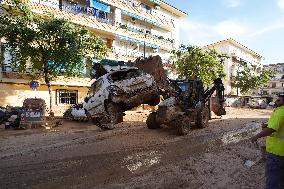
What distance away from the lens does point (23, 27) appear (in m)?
18.2

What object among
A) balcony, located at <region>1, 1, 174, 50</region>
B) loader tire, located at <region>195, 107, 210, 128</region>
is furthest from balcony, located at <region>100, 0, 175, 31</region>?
loader tire, located at <region>195, 107, 210, 128</region>

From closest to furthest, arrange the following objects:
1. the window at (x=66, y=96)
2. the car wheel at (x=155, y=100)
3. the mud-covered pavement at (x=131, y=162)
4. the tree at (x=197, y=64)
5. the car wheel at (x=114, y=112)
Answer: the mud-covered pavement at (x=131, y=162), the car wheel at (x=114, y=112), the car wheel at (x=155, y=100), the window at (x=66, y=96), the tree at (x=197, y=64)

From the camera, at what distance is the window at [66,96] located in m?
26.3

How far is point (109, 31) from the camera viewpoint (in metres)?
30.7

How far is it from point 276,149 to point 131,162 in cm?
413

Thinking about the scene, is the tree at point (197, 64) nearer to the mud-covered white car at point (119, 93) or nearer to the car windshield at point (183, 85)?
the car windshield at point (183, 85)

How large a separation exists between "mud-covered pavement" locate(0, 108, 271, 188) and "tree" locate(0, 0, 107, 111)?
8.40 m

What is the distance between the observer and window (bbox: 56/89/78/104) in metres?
26.3

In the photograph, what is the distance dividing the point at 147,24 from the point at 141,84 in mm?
28376

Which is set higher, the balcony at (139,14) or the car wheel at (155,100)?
the balcony at (139,14)

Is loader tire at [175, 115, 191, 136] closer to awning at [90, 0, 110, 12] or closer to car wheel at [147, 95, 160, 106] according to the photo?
car wheel at [147, 95, 160, 106]

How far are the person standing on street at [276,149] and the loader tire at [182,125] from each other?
6.98 m

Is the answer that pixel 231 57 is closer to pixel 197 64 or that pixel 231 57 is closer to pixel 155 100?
pixel 197 64

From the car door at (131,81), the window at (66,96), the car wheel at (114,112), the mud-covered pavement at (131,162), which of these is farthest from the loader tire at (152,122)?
the window at (66,96)
